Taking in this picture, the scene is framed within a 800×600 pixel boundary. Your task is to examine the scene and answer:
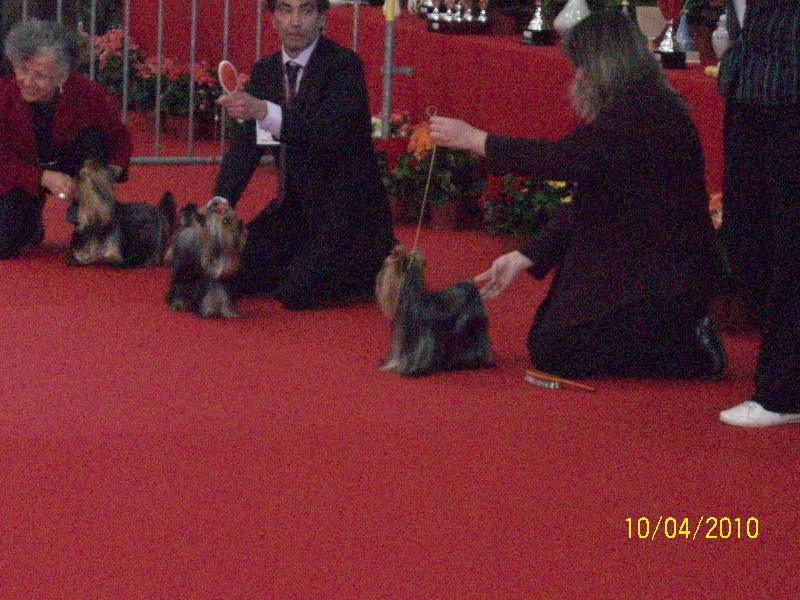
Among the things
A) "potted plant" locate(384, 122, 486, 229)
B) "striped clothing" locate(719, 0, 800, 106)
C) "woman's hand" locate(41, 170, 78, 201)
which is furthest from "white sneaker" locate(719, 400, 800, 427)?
"potted plant" locate(384, 122, 486, 229)

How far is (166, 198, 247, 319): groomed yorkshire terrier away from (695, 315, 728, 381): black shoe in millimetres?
1409

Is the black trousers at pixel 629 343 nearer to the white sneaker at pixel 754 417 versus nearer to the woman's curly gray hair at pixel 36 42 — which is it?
the white sneaker at pixel 754 417

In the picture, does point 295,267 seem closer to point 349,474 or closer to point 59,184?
point 59,184

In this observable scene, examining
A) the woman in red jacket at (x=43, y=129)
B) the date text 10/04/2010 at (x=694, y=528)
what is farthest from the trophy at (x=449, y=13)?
the date text 10/04/2010 at (x=694, y=528)

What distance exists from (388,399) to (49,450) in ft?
2.99

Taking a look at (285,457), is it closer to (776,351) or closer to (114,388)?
(114,388)

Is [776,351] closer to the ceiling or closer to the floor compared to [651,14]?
closer to the floor

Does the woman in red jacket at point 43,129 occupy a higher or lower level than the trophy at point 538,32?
lower

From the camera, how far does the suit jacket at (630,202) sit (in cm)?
379

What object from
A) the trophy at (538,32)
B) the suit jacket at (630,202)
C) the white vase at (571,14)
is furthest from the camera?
the trophy at (538,32)

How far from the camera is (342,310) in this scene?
15.9 ft

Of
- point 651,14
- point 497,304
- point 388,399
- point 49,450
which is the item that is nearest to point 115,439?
point 49,450

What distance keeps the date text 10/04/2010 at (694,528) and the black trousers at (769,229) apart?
0.65m

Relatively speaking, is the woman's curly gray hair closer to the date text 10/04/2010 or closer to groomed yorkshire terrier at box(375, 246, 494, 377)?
groomed yorkshire terrier at box(375, 246, 494, 377)
